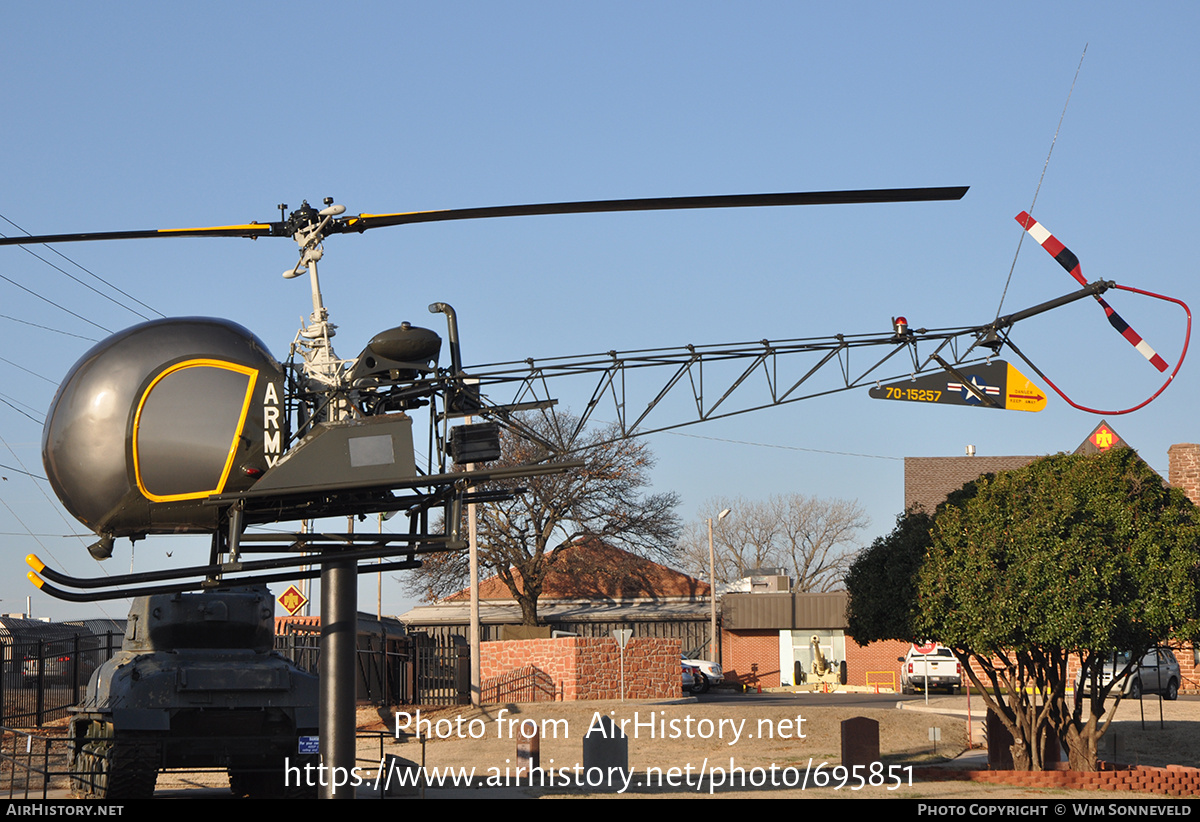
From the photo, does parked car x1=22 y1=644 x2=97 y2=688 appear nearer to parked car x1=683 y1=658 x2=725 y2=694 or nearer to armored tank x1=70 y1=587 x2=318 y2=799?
armored tank x1=70 y1=587 x2=318 y2=799

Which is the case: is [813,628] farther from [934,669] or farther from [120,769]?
[120,769]

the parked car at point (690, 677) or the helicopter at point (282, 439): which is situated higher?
the helicopter at point (282, 439)

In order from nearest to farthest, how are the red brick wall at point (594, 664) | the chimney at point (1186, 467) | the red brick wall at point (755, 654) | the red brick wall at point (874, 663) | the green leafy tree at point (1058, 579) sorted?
the green leafy tree at point (1058, 579) < the red brick wall at point (594, 664) < the chimney at point (1186, 467) < the red brick wall at point (874, 663) < the red brick wall at point (755, 654)

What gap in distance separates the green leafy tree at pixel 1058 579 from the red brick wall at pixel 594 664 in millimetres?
13944

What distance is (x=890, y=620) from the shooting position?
739 inches

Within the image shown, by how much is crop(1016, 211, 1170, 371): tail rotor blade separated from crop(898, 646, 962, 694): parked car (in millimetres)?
24142

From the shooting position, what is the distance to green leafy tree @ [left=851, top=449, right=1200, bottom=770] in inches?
656

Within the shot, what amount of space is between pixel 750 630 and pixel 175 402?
38786 mm

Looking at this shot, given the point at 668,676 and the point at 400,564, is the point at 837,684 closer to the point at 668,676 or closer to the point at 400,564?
the point at 668,676

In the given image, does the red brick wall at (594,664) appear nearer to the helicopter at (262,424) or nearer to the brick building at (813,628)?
the brick building at (813,628)

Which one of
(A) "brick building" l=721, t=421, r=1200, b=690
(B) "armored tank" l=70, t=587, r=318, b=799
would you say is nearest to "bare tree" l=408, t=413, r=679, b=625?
(A) "brick building" l=721, t=421, r=1200, b=690

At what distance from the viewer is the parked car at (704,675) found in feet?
128

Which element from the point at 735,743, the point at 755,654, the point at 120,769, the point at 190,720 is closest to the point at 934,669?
the point at 755,654

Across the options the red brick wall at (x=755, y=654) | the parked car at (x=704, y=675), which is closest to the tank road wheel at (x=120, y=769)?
the parked car at (x=704, y=675)
